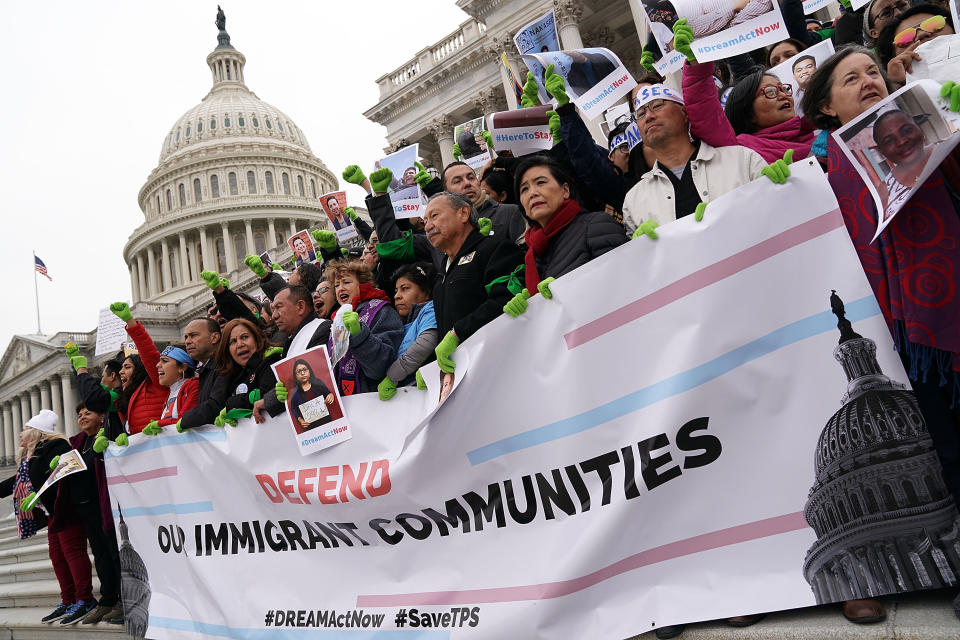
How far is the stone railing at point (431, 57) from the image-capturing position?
95.0 ft

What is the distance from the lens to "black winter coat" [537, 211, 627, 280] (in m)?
2.94

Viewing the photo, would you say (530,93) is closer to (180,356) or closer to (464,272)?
(464,272)

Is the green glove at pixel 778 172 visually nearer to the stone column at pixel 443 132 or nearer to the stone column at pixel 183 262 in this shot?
the stone column at pixel 443 132

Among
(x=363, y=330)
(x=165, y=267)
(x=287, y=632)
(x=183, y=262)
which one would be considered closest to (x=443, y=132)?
(x=363, y=330)

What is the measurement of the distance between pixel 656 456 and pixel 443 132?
2816 cm

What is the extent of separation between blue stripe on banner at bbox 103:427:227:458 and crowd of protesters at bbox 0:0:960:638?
84 mm

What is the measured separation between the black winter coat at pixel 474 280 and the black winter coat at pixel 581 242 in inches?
9.1

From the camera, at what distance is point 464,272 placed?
11.3 feet

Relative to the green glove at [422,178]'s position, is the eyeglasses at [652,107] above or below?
below

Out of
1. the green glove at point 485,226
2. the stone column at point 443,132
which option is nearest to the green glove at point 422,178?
the green glove at point 485,226

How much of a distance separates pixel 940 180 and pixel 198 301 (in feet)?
180

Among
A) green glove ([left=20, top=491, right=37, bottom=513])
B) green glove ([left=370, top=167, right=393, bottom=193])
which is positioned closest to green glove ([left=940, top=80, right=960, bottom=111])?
green glove ([left=370, top=167, right=393, bottom=193])

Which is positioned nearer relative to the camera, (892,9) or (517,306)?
(517,306)

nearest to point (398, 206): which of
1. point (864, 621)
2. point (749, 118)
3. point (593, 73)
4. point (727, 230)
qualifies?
point (593, 73)
